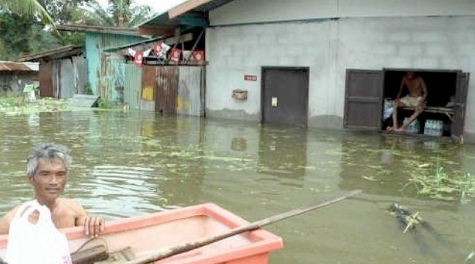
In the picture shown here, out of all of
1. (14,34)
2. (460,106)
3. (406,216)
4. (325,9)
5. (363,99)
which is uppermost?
(14,34)

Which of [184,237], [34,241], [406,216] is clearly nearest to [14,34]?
[406,216]

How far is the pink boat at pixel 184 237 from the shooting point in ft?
11.3

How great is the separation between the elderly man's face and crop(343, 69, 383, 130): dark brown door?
10878mm

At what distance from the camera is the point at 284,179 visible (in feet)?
25.9

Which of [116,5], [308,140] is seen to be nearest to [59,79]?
[116,5]

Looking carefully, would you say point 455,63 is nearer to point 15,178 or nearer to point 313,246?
point 313,246

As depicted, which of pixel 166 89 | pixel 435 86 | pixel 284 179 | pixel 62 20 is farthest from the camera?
pixel 62 20

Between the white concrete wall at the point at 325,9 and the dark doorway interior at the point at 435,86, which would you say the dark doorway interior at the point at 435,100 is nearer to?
the dark doorway interior at the point at 435,86

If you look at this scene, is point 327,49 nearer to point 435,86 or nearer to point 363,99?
point 363,99

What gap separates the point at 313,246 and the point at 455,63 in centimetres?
859

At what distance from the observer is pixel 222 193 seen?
278 inches

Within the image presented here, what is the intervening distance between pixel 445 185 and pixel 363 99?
5.89 m

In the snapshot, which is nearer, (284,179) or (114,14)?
(284,179)

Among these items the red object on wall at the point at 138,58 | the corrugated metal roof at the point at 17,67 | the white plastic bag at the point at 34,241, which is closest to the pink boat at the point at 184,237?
the white plastic bag at the point at 34,241
